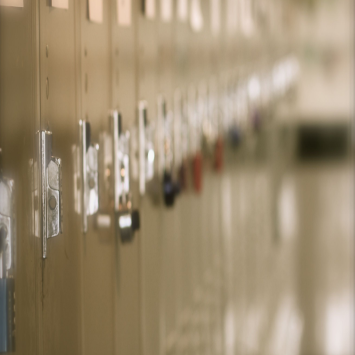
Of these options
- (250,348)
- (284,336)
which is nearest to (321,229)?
(284,336)

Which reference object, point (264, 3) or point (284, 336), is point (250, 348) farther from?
point (264, 3)

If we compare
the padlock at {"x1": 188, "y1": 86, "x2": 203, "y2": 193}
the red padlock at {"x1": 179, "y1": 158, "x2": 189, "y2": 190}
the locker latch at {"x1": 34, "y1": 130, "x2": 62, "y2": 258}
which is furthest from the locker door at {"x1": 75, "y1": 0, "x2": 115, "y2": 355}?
the padlock at {"x1": 188, "y1": 86, "x2": 203, "y2": 193}

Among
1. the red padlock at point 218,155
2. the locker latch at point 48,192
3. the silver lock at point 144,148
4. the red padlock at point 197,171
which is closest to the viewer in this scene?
the locker latch at point 48,192

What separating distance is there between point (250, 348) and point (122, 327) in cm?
170

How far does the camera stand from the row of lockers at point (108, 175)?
854 mm

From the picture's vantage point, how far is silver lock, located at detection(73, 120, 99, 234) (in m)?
1.01

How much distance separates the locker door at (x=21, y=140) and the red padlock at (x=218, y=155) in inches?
47.4

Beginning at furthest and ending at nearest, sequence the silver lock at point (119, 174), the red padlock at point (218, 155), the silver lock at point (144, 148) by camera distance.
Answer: the red padlock at point (218, 155) < the silver lock at point (144, 148) < the silver lock at point (119, 174)

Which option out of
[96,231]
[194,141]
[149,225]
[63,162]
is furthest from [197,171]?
[63,162]

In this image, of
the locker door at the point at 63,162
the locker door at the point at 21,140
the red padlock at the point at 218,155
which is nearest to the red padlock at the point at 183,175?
the red padlock at the point at 218,155

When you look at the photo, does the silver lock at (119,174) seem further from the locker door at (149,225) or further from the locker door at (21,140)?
the locker door at (21,140)

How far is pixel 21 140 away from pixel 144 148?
21.0 inches

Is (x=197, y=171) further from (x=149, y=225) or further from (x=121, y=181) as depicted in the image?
(x=121, y=181)

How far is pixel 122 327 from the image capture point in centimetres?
123
